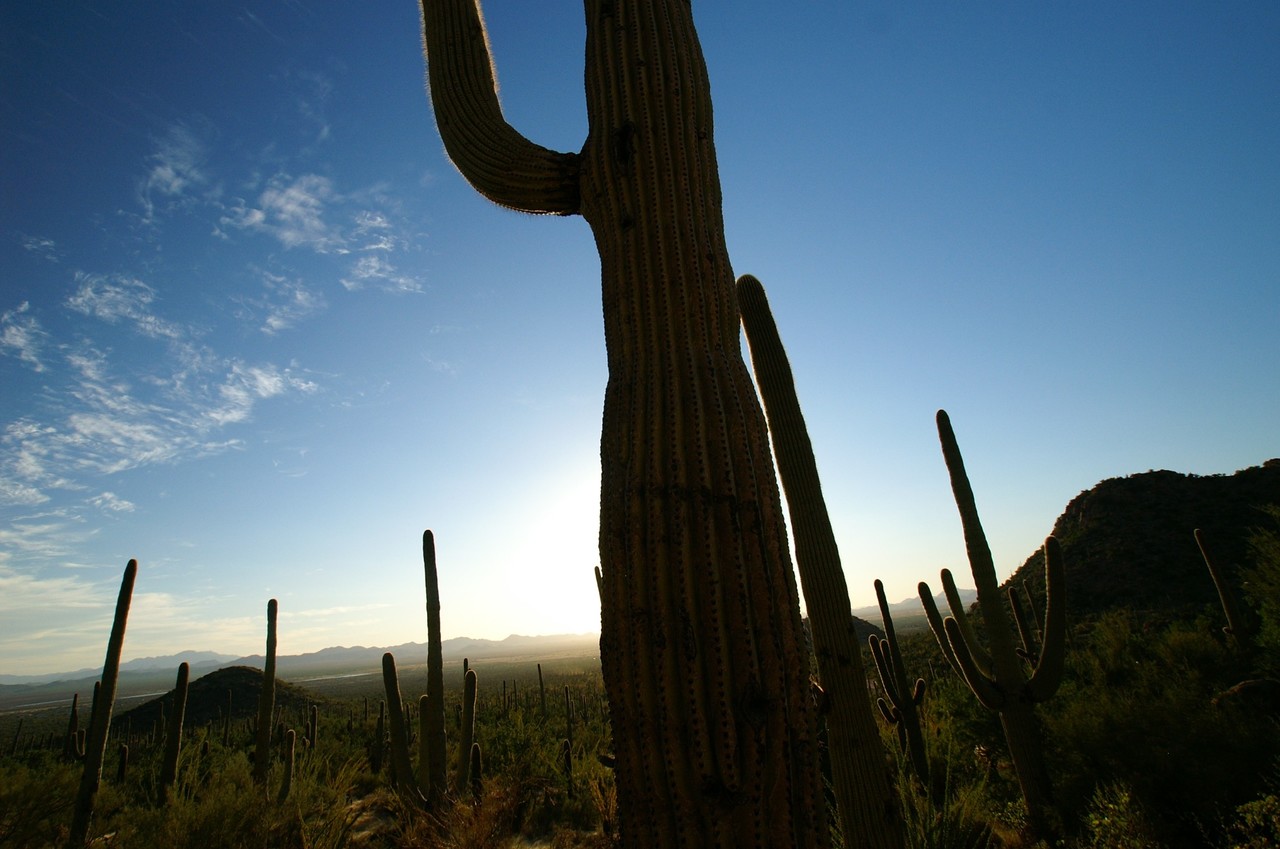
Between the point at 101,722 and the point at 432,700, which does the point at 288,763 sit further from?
the point at 432,700

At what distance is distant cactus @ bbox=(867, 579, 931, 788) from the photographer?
7953 mm

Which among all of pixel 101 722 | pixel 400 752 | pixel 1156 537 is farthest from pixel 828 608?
pixel 1156 537

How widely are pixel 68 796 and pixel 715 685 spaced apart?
12.2 metres

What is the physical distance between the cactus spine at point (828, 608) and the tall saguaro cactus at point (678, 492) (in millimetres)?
3173

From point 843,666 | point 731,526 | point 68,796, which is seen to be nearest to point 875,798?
point 843,666

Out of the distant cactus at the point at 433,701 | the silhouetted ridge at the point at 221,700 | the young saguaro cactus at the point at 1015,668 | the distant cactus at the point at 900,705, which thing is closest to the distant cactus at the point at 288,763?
the distant cactus at the point at 433,701

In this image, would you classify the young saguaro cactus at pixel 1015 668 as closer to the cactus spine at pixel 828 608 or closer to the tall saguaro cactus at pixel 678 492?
the cactus spine at pixel 828 608

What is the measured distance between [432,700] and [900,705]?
679cm

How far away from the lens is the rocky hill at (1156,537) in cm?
2152

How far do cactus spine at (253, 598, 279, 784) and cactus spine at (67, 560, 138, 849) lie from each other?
2.48 m

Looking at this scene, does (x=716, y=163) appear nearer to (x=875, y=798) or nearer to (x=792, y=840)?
(x=792, y=840)

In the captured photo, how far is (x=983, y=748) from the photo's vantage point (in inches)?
403

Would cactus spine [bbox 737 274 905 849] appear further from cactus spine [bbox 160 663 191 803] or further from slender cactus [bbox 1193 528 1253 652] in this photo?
cactus spine [bbox 160 663 191 803]

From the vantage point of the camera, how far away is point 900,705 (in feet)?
27.5
